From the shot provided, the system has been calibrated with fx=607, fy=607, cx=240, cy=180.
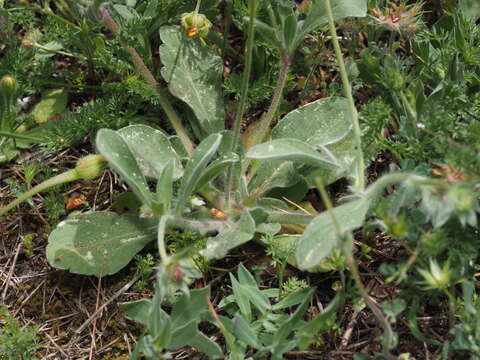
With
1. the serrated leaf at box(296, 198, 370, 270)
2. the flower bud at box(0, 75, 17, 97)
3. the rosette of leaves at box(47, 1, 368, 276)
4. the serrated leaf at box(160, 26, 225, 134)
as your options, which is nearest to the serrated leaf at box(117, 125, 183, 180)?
the rosette of leaves at box(47, 1, 368, 276)

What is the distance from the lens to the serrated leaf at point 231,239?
2.15 metres

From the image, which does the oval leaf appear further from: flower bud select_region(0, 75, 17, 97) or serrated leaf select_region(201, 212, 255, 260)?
flower bud select_region(0, 75, 17, 97)

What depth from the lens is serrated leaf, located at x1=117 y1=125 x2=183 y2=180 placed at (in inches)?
97.0

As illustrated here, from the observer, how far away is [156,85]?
108 inches

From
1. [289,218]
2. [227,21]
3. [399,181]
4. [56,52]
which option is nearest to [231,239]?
[289,218]

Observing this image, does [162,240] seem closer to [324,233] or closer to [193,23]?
[324,233]

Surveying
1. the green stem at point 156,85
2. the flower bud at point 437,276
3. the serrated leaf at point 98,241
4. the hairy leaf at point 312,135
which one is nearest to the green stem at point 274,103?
the hairy leaf at point 312,135

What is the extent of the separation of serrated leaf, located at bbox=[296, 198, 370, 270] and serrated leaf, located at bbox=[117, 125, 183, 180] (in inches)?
26.9

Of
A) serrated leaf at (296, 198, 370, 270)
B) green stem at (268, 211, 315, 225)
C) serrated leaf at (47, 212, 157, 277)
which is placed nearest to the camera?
serrated leaf at (296, 198, 370, 270)

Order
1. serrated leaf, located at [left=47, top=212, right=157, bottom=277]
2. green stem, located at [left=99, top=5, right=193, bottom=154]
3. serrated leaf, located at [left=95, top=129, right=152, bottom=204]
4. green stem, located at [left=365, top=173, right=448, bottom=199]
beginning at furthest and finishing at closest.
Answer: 1. green stem, located at [left=99, top=5, right=193, bottom=154]
2. serrated leaf, located at [left=47, top=212, right=157, bottom=277]
3. serrated leaf, located at [left=95, top=129, right=152, bottom=204]
4. green stem, located at [left=365, top=173, right=448, bottom=199]

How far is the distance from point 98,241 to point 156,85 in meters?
0.75

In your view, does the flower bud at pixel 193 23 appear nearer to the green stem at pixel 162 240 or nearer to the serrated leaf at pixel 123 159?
the serrated leaf at pixel 123 159

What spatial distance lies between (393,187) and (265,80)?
30.1 inches

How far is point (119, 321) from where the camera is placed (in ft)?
8.00
